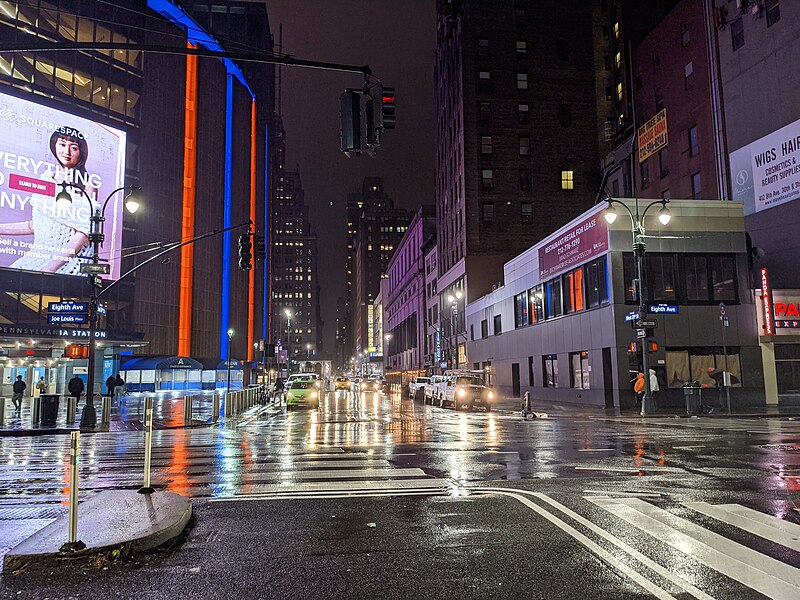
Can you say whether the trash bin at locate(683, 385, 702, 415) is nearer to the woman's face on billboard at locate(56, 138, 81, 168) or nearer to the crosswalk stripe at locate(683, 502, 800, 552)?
the crosswalk stripe at locate(683, 502, 800, 552)

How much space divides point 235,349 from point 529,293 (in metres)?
51.5

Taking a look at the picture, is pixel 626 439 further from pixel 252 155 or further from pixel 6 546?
pixel 252 155

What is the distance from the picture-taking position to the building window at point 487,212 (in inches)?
2499

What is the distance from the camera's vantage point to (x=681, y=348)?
32219 millimetres

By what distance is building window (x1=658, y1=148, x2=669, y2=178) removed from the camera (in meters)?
47.8

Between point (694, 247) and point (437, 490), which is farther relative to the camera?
point (694, 247)

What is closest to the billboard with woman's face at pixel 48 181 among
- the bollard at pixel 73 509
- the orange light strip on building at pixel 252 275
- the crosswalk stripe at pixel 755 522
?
the orange light strip on building at pixel 252 275

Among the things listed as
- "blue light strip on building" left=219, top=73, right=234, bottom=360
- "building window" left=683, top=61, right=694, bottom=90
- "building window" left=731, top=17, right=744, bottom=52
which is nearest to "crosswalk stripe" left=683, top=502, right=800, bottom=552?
"building window" left=731, top=17, right=744, bottom=52

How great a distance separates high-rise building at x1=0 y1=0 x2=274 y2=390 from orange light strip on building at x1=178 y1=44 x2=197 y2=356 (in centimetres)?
13

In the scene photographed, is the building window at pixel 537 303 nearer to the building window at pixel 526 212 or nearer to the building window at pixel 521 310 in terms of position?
the building window at pixel 521 310

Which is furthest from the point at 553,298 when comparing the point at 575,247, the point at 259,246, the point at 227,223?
the point at 227,223

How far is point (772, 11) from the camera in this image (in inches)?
1398

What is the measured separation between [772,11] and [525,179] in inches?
1194

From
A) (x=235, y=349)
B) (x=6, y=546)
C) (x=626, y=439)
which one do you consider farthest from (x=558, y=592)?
(x=235, y=349)
